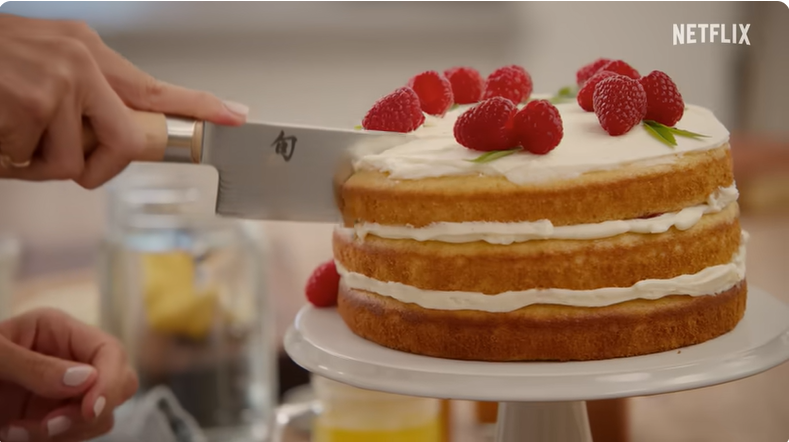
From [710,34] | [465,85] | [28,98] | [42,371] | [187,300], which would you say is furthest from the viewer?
[710,34]

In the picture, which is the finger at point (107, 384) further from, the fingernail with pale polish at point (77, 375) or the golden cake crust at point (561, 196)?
the golden cake crust at point (561, 196)

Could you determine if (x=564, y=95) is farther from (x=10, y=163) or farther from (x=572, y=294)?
(x=10, y=163)

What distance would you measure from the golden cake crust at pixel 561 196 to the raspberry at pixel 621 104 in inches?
3.2

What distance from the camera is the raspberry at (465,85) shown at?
1.66 meters

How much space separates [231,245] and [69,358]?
601 mm

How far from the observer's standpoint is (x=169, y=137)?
1.33 metres

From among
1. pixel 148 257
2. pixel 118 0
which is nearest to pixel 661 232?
pixel 148 257

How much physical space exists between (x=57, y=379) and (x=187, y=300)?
644 mm

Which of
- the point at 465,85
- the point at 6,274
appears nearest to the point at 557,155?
the point at 465,85

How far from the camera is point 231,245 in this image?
221cm

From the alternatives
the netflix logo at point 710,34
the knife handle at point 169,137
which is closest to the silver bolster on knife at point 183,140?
the knife handle at point 169,137

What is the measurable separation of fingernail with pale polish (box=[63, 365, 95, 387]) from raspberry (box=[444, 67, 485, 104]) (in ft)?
2.81

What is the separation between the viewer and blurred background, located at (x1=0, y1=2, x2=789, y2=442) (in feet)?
11.0

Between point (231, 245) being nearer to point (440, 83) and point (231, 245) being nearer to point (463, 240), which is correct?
point (440, 83)
